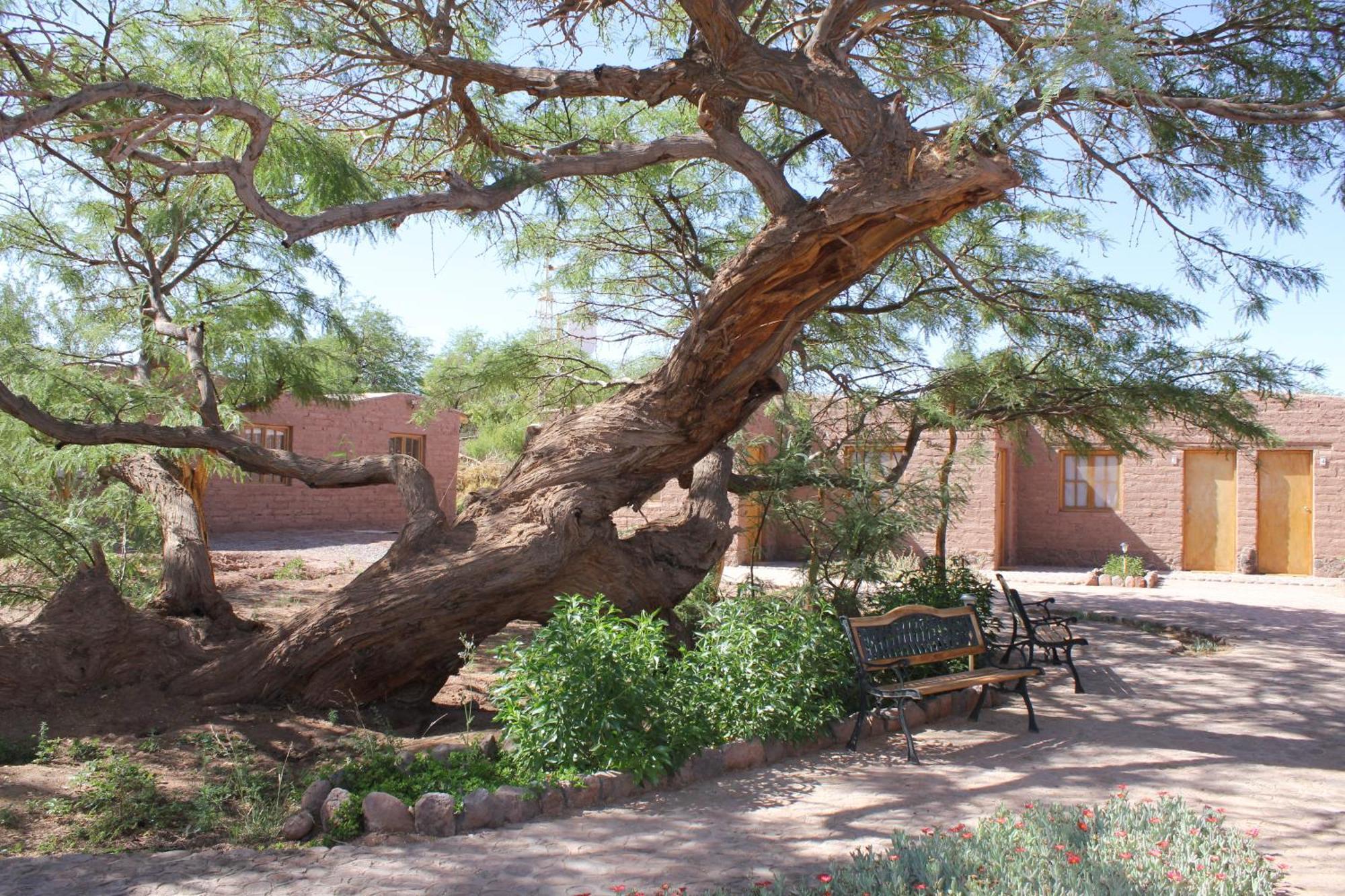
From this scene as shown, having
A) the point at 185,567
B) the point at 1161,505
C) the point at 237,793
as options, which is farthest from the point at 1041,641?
the point at 1161,505

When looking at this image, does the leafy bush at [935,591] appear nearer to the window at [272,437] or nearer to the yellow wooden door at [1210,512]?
the yellow wooden door at [1210,512]

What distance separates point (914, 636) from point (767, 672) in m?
1.34

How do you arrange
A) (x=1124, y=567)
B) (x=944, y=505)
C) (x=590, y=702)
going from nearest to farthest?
1. (x=590, y=702)
2. (x=944, y=505)
3. (x=1124, y=567)

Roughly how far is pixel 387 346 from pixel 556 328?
20.2 m

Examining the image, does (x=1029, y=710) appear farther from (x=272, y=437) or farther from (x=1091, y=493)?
(x=272, y=437)

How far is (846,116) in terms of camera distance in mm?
5773

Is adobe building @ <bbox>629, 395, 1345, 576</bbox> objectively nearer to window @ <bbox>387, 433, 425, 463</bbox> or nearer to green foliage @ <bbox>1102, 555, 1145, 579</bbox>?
green foliage @ <bbox>1102, 555, 1145, 579</bbox>

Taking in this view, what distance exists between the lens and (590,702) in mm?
4828

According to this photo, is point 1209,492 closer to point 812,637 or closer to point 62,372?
point 812,637

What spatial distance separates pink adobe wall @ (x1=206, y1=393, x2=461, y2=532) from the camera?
1692cm

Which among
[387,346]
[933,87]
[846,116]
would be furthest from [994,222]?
[387,346]

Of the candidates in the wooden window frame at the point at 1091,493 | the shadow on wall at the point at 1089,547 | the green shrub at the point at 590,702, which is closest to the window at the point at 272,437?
the shadow on wall at the point at 1089,547

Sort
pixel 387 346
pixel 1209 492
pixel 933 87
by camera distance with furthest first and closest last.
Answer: pixel 387 346, pixel 1209 492, pixel 933 87

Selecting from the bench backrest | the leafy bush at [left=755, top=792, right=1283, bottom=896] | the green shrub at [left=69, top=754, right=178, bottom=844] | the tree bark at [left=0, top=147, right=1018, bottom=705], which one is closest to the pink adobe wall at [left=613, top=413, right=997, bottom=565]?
the tree bark at [left=0, top=147, right=1018, bottom=705]
